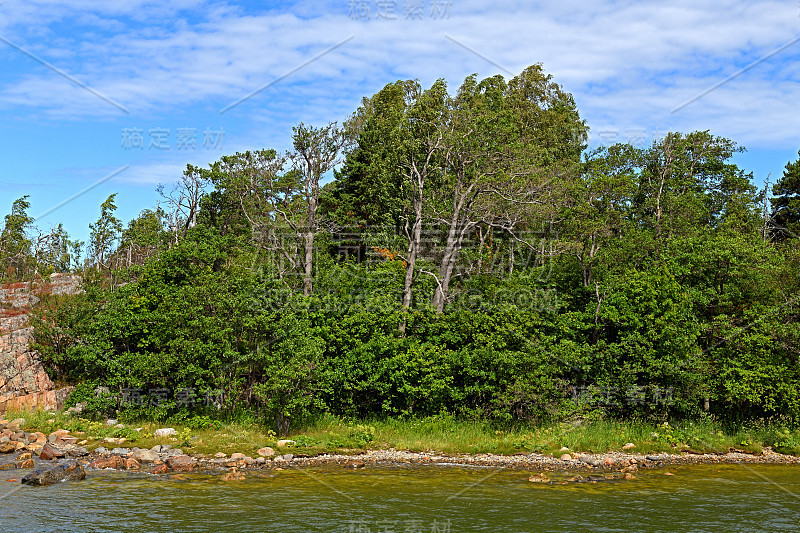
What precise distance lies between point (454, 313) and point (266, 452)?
13079mm

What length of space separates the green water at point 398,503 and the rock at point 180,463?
58.2 inches

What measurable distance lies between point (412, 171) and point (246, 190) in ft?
37.6

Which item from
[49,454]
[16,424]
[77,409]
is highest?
[77,409]

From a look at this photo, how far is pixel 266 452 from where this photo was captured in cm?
2945

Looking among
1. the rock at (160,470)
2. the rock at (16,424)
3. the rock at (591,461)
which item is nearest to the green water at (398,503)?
the rock at (160,470)

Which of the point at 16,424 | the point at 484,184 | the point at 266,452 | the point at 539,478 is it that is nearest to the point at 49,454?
the point at 16,424

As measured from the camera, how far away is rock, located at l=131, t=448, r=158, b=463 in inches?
1106

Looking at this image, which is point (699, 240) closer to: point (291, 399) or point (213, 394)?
point (291, 399)

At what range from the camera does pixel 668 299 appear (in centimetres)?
3459

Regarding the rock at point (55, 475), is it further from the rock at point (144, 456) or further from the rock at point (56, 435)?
the rock at point (56, 435)

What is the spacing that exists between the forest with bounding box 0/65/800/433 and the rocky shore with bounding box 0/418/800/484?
314cm

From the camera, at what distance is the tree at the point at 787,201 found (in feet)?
197

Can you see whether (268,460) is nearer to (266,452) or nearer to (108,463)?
(266,452)

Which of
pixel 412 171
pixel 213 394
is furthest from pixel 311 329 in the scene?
pixel 412 171
